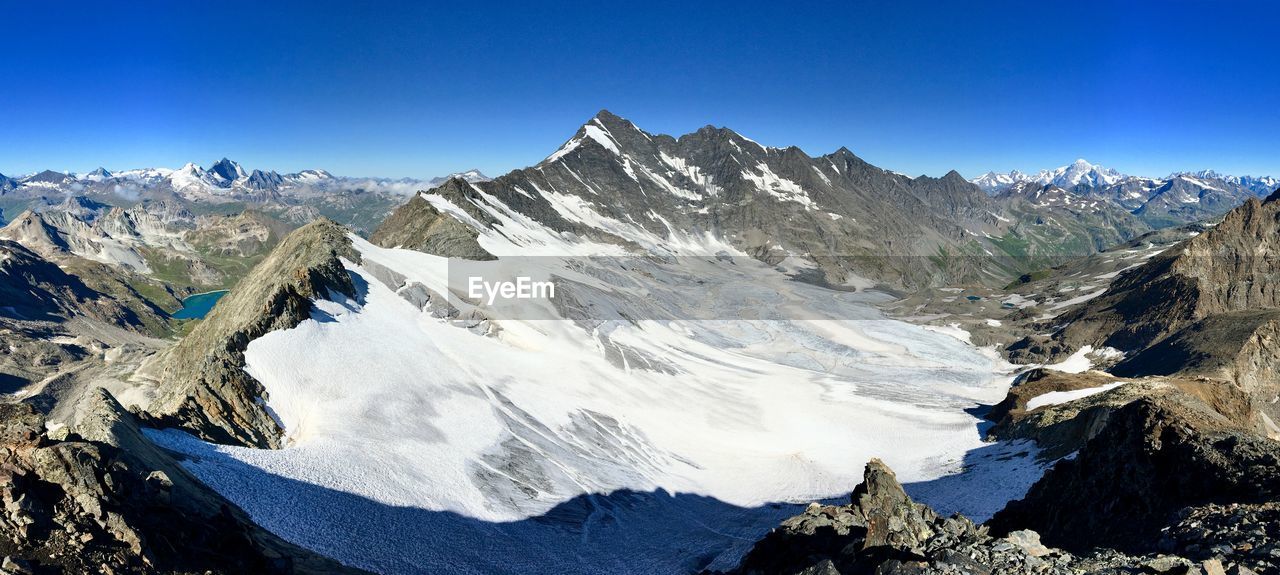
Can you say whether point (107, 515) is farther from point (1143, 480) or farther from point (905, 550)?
point (1143, 480)

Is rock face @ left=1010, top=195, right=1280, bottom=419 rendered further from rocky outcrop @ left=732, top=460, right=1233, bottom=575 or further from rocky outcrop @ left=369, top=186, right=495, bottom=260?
rocky outcrop @ left=369, top=186, right=495, bottom=260

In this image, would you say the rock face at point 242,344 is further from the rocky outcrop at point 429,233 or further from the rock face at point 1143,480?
the rock face at point 1143,480

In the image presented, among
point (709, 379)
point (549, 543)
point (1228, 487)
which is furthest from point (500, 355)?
point (1228, 487)

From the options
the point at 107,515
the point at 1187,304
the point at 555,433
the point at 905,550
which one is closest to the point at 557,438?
the point at 555,433

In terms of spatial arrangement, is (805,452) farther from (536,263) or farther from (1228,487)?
(536,263)

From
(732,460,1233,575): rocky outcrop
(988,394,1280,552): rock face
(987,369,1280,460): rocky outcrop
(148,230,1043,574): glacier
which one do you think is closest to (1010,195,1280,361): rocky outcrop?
(148,230,1043,574): glacier

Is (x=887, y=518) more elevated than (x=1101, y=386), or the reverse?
(x=1101, y=386)
